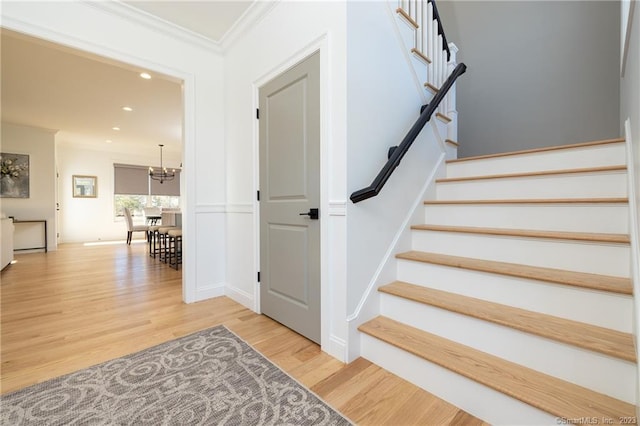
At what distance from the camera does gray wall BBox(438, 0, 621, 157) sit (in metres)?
2.85

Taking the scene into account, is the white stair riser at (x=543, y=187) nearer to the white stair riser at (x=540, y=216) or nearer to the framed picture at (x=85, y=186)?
the white stair riser at (x=540, y=216)

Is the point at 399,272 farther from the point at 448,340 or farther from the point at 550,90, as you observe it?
the point at 550,90

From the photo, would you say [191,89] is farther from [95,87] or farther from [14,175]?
[14,175]

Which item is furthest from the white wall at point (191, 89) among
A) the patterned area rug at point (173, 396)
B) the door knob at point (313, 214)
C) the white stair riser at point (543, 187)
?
the white stair riser at point (543, 187)

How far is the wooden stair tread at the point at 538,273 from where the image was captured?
46.8 inches

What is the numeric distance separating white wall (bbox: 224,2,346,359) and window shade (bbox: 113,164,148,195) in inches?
292

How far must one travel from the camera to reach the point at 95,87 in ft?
13.4

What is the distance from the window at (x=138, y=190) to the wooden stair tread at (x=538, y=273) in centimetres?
933

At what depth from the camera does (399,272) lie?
195 cm

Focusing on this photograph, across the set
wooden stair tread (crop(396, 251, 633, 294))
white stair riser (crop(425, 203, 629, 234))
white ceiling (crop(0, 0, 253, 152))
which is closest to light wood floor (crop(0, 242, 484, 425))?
wooden stair tread (crop(396, 251, 633, 294))

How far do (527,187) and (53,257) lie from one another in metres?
7.79

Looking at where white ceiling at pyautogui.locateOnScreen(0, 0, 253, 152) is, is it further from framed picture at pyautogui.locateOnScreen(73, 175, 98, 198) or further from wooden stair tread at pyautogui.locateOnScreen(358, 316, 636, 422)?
wooden stair tread at pyautogui.locateOnScreen(358, 316, 636, 422)

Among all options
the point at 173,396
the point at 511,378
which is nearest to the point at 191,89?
the point at 173,396

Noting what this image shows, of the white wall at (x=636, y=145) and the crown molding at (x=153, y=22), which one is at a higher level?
the crown molding at (x=153, y=22)
